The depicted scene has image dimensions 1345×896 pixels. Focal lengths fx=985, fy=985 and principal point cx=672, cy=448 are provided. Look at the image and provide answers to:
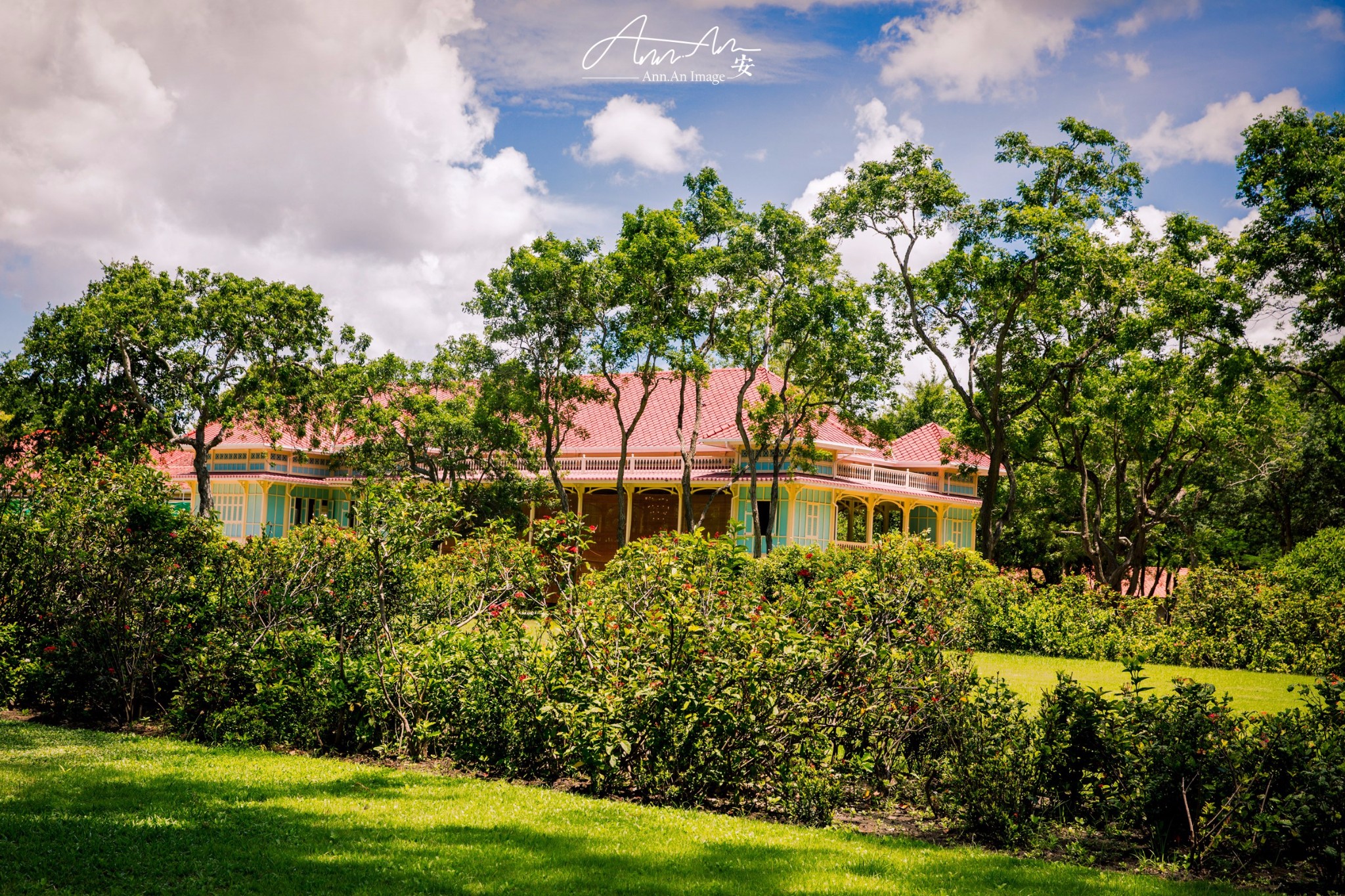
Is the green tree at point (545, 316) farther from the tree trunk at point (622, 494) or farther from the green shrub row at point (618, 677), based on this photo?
the green shrub row at point (618, 677)

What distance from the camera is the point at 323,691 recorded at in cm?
791

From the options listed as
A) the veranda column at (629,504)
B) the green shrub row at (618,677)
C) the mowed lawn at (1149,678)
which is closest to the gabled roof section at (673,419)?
the veranda column at (629,504)

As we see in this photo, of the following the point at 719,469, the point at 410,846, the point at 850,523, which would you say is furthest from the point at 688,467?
the point at 410,846

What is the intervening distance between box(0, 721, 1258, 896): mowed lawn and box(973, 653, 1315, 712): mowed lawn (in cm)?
678

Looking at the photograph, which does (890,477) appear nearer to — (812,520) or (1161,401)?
(812,520)

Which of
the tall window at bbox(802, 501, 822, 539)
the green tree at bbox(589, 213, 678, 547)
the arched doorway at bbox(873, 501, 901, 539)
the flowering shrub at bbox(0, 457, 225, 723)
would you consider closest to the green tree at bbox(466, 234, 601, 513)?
the green tree at bbox(589, 213, 678, 547)

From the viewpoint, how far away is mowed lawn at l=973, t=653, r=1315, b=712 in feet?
40.6

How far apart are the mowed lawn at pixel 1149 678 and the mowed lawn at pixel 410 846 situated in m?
6.78

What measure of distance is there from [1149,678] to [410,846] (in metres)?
12.5

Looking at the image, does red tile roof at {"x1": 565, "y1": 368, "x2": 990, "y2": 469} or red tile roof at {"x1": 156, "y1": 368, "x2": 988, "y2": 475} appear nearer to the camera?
red tile roof at {"x1": 156, "y1": 368, "x2": 988, "y2": 475}

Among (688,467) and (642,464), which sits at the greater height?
(642,464)

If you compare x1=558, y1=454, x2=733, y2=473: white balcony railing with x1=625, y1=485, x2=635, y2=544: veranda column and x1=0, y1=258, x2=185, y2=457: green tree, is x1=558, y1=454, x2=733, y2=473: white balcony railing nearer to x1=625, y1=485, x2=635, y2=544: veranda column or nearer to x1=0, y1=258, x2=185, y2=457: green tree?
x1=625, y1=485, x2=635, y2=544: veranda column

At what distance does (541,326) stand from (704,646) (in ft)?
67.7

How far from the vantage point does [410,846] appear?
5.32 metres
